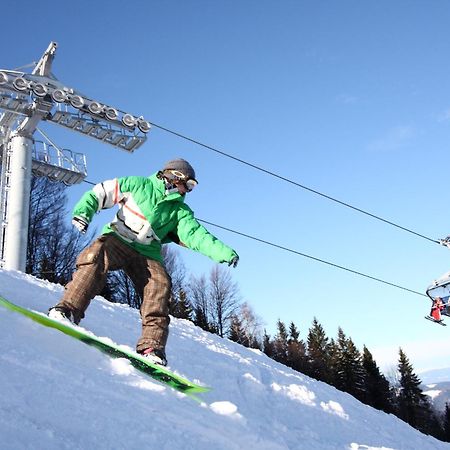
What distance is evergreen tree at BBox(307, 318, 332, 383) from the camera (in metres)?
43.7

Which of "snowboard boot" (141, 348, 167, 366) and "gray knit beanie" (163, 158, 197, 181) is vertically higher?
"gray knit beanie" (163, 158, 197, 181)

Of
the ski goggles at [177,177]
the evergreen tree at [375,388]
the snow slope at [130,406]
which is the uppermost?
the evergreen tree at [375,388]

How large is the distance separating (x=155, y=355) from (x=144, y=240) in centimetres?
89

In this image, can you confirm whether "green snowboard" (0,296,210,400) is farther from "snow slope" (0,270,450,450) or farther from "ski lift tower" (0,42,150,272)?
"ski lift tower" (0,42,150,272)

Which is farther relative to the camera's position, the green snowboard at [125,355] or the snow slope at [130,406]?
the green snowboard at [125,355]

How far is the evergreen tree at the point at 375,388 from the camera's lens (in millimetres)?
46750

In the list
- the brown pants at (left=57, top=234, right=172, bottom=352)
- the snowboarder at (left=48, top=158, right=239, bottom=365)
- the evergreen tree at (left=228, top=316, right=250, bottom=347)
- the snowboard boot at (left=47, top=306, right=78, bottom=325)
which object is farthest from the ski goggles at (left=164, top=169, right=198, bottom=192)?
the evergreen tree at (left=228, top=316, right=250, bottom=347)

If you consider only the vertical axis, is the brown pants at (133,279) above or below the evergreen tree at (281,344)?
below

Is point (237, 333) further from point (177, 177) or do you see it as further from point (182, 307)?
point (177, 177)

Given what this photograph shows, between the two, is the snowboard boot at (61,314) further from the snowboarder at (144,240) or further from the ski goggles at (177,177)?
the ski goggles at (177,177)

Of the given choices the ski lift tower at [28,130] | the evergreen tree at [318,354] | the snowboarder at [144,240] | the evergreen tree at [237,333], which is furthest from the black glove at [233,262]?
the evergreen tree at [318,354]

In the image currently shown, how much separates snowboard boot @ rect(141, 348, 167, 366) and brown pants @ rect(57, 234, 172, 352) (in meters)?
0.03

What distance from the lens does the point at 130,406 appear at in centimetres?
244

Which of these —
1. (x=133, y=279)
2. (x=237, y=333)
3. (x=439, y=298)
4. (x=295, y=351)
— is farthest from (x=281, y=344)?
(x=133, y=279)
